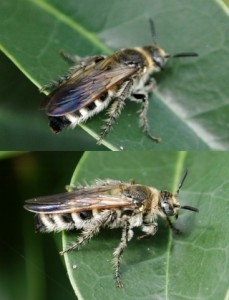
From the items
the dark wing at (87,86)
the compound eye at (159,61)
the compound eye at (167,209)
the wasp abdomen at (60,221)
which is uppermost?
the dark wing at (87,86)

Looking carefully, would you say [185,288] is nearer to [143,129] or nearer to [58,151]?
[143,129]

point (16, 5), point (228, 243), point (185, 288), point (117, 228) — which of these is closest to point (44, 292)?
point (117, 228)

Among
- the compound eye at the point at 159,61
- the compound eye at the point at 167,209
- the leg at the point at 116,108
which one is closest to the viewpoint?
the leg at the point at 116,108

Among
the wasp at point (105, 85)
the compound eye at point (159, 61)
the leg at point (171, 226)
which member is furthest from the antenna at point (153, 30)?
the leg at point (171, 226)

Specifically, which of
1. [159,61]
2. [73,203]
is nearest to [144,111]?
[159,61]

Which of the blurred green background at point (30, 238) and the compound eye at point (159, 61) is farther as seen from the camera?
the compound eye at point (159, 61)

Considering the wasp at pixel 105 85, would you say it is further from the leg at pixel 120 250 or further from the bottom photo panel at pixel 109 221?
the leg at pixel 120 250
